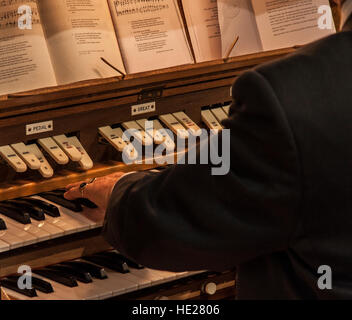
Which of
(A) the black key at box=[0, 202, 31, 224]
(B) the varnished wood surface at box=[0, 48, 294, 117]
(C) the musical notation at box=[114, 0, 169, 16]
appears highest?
(C) the musical notation at box=[114, 0, 169, 16]

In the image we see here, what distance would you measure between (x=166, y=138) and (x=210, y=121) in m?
0.24

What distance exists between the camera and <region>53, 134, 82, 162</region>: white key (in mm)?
2324

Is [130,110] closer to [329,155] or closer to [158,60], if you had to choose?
[158,60]

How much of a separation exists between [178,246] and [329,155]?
1.30 feet

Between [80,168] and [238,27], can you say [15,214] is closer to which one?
[80,168]

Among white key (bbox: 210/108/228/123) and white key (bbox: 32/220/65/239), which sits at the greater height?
white key (bbox: 210/108/228/123)

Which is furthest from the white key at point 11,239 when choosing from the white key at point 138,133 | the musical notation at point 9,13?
the musical notation at point 9,13

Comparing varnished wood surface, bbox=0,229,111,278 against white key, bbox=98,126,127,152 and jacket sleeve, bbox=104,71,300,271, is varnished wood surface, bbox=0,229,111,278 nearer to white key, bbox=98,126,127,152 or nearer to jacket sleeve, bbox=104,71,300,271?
white key, bbox=98,126,127,152

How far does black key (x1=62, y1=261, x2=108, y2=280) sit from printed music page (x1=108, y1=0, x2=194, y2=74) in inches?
28.7

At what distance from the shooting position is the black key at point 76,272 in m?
2.25

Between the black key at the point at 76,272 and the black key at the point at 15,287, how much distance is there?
17 centimetres

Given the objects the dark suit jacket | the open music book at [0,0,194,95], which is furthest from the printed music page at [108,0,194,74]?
the dark suit jacket

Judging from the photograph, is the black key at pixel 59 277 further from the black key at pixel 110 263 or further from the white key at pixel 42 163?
the white key at pixel 42 163
